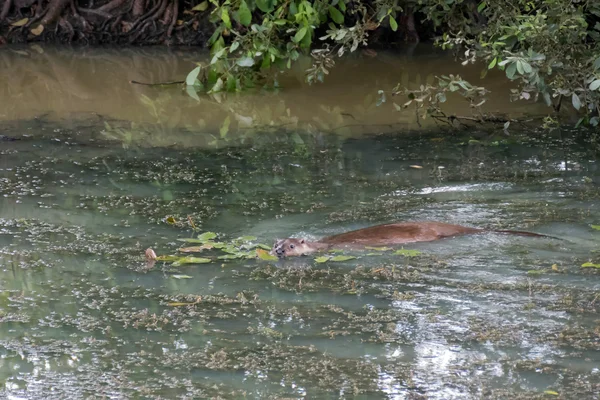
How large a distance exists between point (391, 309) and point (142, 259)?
1691 mm

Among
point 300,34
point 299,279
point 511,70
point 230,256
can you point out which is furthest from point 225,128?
point 299,279

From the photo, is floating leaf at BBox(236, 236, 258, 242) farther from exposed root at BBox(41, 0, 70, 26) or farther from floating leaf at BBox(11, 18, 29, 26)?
floating leaf at BBox(11, 18, 29, 26)

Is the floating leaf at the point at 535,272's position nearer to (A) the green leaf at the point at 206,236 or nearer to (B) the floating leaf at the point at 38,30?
(A) the green leaf at the point at 206,236

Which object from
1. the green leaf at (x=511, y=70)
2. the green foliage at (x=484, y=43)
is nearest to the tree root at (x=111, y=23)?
the green foliage at (x=484, y=43)

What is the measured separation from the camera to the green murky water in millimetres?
4227

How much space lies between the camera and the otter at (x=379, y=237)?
5.81 meters

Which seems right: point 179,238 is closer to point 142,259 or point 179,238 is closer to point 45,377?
point 142,259

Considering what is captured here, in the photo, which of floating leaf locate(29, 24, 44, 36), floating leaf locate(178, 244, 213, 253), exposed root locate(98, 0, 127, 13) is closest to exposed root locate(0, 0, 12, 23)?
floating leaf locate(29, 24, 44, 36)

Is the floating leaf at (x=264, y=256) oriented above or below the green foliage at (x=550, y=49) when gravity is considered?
below

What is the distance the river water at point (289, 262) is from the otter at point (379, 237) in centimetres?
10

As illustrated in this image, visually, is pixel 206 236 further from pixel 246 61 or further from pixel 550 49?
pixel 246 61

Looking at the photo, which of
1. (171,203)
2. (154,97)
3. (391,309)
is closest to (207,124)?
(154,97)

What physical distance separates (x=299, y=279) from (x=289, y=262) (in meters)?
0.26

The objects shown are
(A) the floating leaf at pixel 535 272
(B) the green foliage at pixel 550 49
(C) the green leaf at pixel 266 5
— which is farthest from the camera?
(C) the green leaf at pixel 266 5
